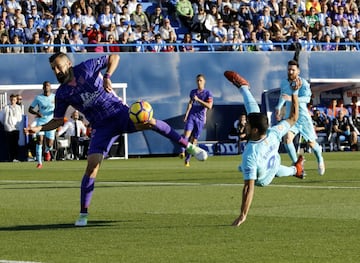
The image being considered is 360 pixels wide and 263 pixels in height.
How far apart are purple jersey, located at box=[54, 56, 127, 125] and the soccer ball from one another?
32cm

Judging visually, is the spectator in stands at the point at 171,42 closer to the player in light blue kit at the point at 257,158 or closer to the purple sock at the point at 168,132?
the purple sock at the point at 168,132

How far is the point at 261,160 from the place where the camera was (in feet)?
39.5

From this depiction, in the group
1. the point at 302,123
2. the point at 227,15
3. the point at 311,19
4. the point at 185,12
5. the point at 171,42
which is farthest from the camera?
the point at 311,19

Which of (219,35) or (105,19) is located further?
(219,35)

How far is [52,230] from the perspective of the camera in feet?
40.2

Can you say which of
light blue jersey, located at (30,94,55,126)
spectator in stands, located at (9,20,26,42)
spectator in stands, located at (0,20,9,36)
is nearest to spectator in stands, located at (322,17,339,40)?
spectator in stands, located at (9,20,26,42)

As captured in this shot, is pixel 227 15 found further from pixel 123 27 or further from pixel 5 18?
pixel 5 18

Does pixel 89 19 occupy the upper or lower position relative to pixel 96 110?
lower

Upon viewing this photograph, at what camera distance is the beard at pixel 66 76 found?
1273cm

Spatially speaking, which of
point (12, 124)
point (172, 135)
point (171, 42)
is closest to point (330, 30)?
point (171, 42)

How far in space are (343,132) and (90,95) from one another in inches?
1093

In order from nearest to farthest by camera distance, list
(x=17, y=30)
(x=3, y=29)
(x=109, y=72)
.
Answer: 1. (x=109, y=72)
2. (x=3, y=29)
3. (x=17, y=30)

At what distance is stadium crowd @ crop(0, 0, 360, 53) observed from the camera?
118 ft

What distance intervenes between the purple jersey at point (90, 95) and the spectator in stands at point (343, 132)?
27342 mm
